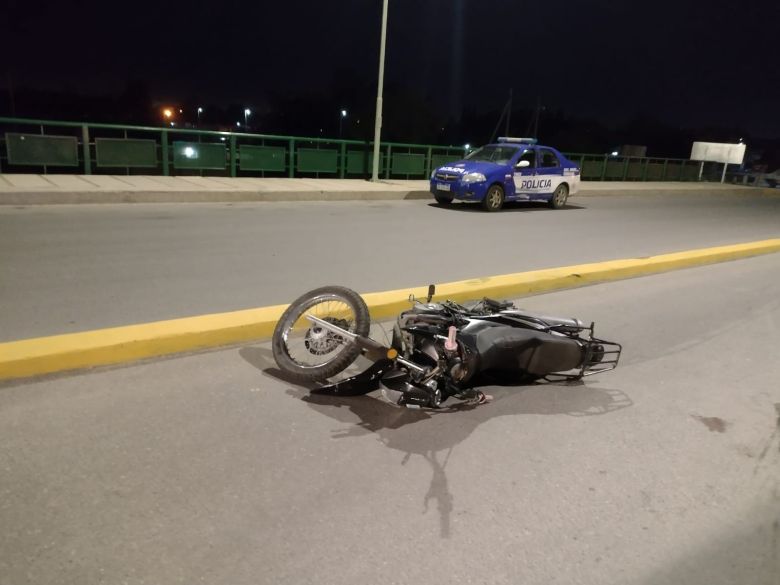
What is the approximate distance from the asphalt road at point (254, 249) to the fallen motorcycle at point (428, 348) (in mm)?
1537

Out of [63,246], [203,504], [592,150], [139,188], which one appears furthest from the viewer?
[592,150]

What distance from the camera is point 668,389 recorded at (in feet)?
14.7

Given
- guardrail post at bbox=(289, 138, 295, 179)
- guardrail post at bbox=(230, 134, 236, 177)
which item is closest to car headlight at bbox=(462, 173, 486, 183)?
guardrail post at bbox=(289, 138, 295, 179)

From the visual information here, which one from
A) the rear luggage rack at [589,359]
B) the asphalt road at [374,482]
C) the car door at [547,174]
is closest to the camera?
the asphalt road at [374,482]

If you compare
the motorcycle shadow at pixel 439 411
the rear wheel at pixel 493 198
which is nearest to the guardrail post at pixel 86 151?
the rear wheel at pixel 493 198

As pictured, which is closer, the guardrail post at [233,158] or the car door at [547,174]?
the car door at [547,174]

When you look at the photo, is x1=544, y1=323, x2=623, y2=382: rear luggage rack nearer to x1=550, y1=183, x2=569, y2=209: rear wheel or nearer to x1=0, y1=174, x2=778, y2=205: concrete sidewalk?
x1=0, y1=174, x2=778, y2=205: concrete sidewalk

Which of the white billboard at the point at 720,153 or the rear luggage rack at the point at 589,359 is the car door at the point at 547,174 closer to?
the rear luggage rack at the point at 589,359

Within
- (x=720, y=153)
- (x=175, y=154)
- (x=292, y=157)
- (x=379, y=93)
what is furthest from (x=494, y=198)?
(x=720, y=153)

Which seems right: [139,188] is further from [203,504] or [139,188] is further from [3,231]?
[203,504]

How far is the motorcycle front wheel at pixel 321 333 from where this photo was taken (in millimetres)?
3934

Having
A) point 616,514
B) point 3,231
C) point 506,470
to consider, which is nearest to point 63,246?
point 3,231

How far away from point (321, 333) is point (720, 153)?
37643 millimetres

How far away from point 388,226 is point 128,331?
7.19 meters
